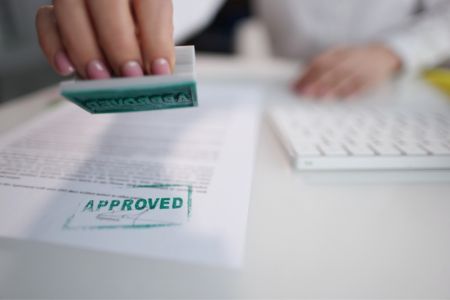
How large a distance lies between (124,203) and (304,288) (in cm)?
15

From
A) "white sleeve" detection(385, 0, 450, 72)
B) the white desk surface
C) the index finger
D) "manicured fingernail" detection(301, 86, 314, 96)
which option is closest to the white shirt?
"white sleeve" detection(385, 0, 450, 72)

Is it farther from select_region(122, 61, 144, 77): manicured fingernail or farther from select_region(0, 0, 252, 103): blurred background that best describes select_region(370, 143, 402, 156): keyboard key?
select_region(0, 0, 252, 103): blurred background

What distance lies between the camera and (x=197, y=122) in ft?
1.43

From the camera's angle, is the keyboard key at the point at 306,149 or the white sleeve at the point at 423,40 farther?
the white sleeve at the point at 423,40

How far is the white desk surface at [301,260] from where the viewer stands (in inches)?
7.5

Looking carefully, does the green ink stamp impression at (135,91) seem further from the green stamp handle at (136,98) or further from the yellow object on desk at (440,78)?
the yellow object on desk at (440,78)

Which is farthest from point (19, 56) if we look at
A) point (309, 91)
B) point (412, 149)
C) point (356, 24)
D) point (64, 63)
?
point (356, 24)

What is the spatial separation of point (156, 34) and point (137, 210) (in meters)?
0.14

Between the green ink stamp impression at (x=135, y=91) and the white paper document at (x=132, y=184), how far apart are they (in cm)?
8

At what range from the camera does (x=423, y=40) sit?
69cm

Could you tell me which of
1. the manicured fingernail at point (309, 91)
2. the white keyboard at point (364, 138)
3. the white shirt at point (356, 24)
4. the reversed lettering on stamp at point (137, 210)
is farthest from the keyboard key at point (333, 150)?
the white shirt at point (356, 24)

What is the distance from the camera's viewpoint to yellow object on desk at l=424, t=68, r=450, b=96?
0.63 m

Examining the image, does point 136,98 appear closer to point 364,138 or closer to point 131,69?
point 131,69

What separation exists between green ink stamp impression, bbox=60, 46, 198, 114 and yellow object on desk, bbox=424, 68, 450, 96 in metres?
0.60
